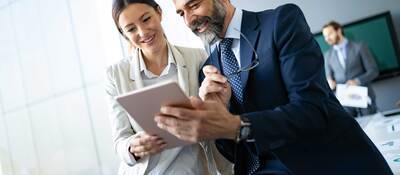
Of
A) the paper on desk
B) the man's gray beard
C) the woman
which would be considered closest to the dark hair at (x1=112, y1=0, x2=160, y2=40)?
the woman

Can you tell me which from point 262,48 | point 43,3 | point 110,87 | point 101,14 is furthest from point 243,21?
point 43,3

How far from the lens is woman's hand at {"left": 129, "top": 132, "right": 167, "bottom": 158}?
1138mm

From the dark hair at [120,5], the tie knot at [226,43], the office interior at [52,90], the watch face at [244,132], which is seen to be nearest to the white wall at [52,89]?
the office interior at [52,90]

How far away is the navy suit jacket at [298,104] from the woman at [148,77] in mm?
248

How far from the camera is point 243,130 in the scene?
94 cm

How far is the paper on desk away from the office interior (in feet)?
7.76

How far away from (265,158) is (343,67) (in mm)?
3802

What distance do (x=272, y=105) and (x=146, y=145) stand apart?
38cm

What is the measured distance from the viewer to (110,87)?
140cm

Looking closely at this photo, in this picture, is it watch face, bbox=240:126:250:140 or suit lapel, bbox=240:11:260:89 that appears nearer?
watch face, bbox=240:126:250:140

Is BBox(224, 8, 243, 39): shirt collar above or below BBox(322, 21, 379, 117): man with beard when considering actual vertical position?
above

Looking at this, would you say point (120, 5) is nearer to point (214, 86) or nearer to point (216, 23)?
point (216, 23)

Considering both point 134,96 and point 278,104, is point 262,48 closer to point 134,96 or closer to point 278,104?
point 278,104

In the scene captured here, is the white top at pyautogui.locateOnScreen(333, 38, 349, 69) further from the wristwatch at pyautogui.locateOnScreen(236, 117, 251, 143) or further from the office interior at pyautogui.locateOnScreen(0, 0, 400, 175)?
the wristwatch at pyautogui.locateOnScreen(236, 117, 251, 143)
